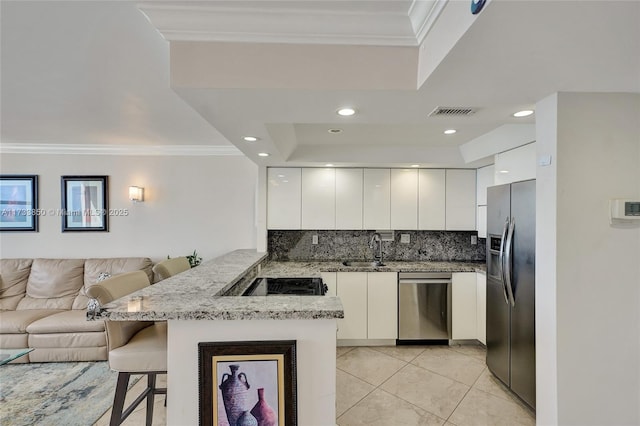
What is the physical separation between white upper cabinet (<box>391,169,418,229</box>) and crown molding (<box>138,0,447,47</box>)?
250cm

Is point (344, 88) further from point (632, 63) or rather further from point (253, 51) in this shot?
point (632, 63)

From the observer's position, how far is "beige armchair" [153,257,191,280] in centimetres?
238

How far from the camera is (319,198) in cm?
376

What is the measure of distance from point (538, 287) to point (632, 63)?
1136mm

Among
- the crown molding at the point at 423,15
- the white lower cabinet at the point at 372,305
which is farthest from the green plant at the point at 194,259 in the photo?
the crown molding at the point at 423,15

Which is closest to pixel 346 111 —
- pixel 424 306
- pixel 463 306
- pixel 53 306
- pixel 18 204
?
pixel 424 306

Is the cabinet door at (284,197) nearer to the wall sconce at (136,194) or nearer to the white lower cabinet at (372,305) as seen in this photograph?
the white lower cabinet at (372,305)

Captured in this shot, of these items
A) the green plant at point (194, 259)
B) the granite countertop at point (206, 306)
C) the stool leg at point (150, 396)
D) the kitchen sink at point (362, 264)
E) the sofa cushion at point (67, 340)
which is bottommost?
the sofa cushion at point (67, 340)

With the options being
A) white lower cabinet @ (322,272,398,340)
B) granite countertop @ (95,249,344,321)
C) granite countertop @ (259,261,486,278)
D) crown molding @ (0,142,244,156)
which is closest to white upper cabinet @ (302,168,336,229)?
granite countertop @ (259,261,486,278)

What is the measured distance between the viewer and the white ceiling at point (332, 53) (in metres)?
1.05

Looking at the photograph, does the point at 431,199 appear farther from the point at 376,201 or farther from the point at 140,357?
the point at 140,357

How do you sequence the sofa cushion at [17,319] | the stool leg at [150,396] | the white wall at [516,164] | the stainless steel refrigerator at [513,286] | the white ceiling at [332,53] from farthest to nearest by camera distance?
the sofa cushion at [17,319] → the white wall at [516,164] → the stainless steel refrigerator at [513,286] → the stool leg at [150,396] → the white ceiling at [332,53]

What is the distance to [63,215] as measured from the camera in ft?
12.8

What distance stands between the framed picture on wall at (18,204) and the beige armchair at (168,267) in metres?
2.70
